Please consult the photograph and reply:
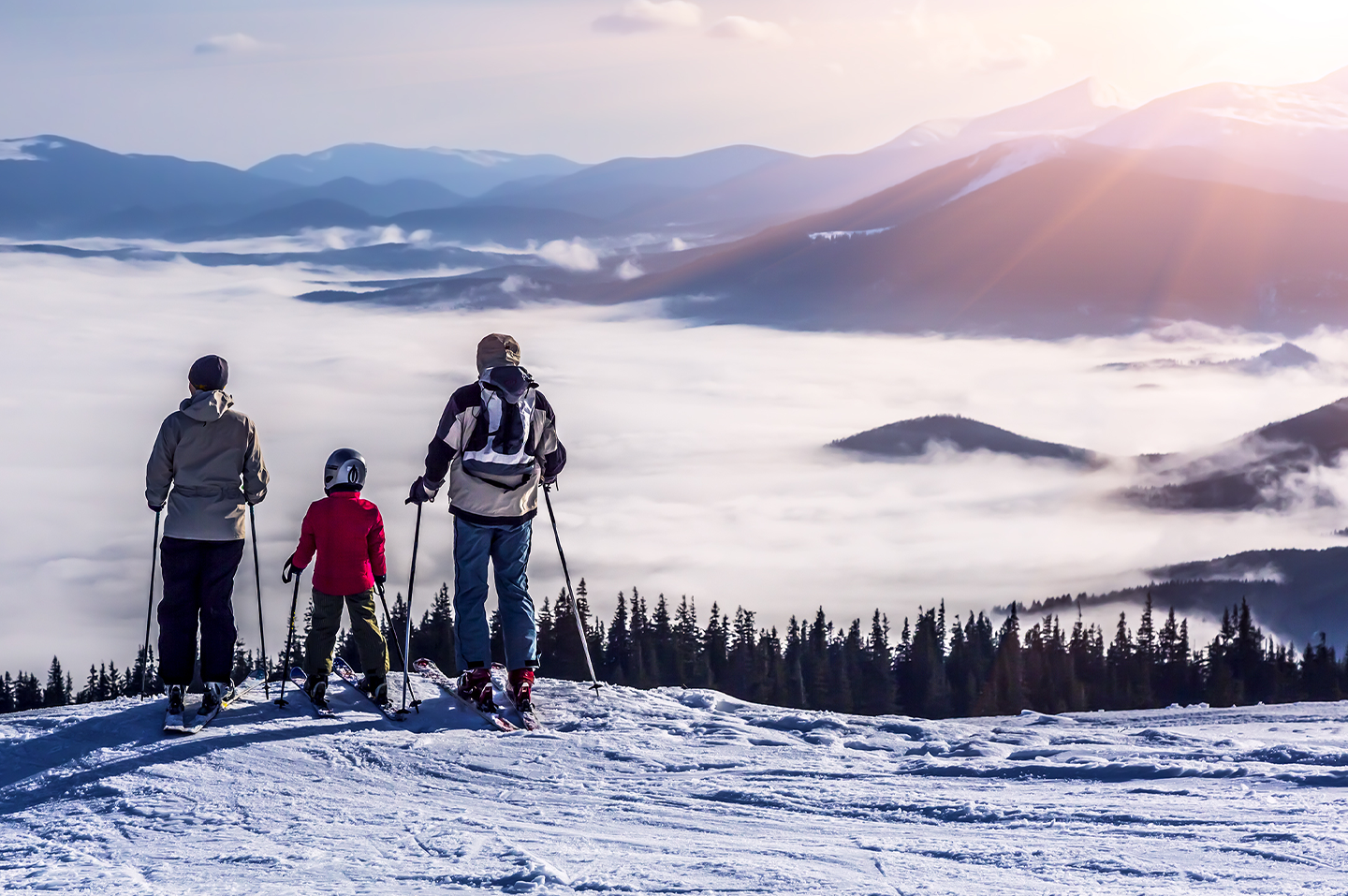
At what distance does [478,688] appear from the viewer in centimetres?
870

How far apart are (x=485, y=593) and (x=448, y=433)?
1.29 meters

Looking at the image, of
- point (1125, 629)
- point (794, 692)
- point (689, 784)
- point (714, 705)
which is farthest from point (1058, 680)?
point (689, 784)

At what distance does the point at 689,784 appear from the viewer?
677 centimetres

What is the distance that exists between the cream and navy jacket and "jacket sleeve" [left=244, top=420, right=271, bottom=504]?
4.09ft

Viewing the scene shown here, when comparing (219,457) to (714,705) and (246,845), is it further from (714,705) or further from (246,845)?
(714,705)

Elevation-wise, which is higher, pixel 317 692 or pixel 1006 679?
pixel 317 692

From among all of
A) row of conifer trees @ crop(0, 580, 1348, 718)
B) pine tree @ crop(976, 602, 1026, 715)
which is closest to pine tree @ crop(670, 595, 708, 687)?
row of conifer trees @ crop(0, 580, 1348, 718)

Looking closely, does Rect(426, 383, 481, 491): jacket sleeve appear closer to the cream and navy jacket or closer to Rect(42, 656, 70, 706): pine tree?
the cream and navy jacket

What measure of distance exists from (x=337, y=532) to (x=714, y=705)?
349cm

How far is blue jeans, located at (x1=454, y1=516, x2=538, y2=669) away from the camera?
8523mm

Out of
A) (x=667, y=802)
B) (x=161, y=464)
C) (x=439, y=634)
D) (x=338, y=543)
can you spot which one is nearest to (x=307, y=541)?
(x=338, y=543)

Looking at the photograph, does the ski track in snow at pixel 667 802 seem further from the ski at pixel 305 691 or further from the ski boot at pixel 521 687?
the ski boot at pixel 521 687

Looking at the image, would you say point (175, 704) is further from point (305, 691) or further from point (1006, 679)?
point (1006, 679)

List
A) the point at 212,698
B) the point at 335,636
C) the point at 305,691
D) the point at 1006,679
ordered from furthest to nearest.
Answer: the point at 1006,679 < the point at 305,691 < the point at 335,636 < the point at 212,698
